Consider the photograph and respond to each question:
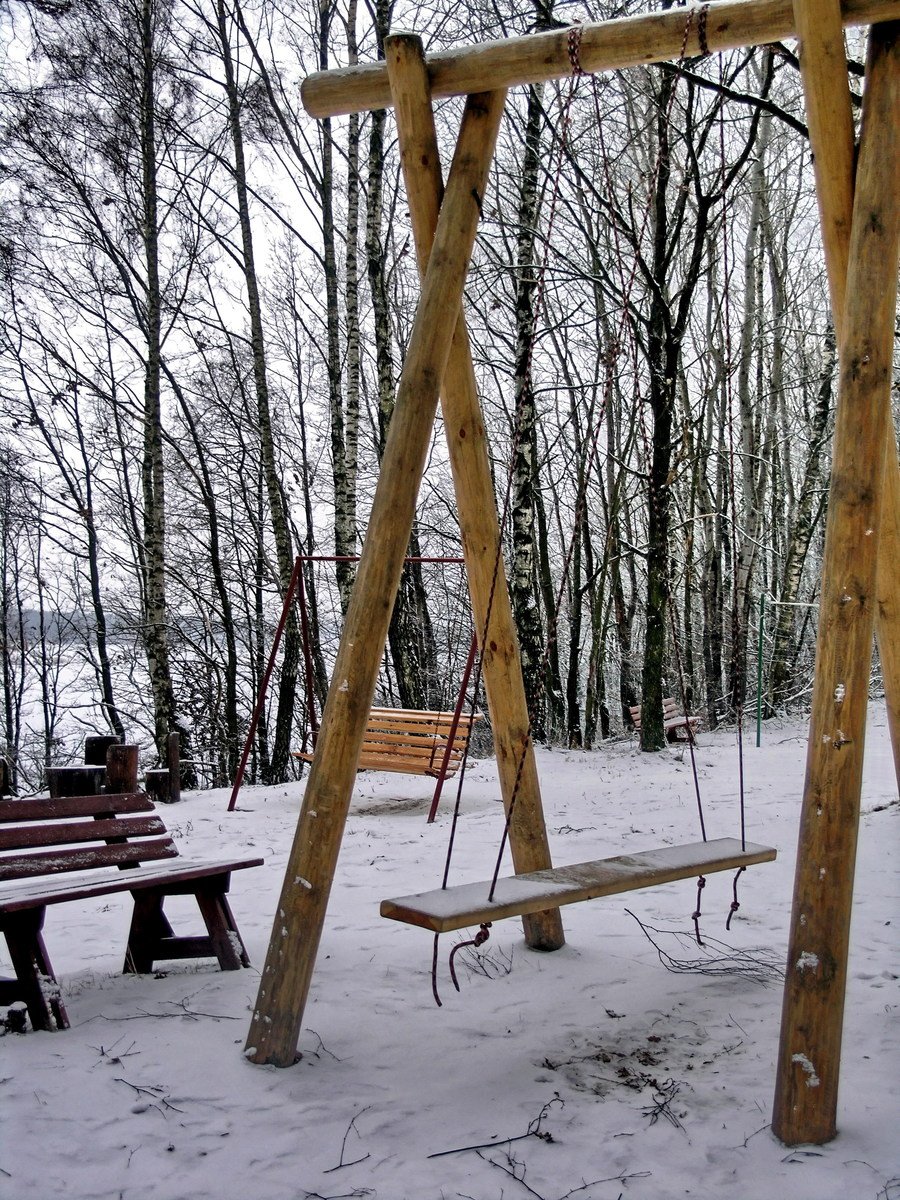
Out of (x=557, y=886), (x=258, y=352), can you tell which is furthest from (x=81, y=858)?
(x=258, y=352)

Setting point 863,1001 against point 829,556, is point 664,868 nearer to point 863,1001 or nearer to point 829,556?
point 863,1001

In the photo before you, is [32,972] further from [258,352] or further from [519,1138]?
[258,352]

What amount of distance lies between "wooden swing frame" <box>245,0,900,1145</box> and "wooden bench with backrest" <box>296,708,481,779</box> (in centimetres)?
319

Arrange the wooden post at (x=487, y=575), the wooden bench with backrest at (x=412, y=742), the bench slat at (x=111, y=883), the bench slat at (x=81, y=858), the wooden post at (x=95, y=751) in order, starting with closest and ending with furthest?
the bench slat at (x=111, y=883), the bench slat at (x=81, y=858), the wooden post at (x=487, y=575), the wooden post at (x=95, y=751), the wooden bench with backrest at (x=412, y=742)

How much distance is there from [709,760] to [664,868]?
6.24 m


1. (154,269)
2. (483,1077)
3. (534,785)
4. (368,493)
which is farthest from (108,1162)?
(368,493)

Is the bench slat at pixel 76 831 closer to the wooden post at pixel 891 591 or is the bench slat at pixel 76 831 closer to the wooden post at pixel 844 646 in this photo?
the wooden post at pixel 844 646

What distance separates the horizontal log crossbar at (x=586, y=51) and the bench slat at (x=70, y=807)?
2491 millimetres

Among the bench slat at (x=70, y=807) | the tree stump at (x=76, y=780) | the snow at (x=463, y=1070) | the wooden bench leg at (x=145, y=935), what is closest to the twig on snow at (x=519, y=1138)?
the snow at (x=463, y=1070)

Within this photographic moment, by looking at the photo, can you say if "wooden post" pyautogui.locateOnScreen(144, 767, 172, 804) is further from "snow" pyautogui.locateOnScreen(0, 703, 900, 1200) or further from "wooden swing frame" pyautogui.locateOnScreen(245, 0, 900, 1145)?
"wooden swing frame" pyautogui.locateOnScreen(245, 0, 900, 1145)

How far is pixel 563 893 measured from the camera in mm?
2547

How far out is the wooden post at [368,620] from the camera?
8.55ft

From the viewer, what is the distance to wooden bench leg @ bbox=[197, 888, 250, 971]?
3322 mm

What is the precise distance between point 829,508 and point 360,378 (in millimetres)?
8495
